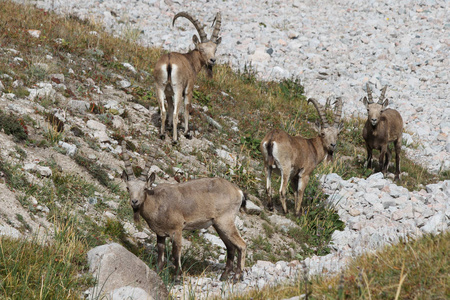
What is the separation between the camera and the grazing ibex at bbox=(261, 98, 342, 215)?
38.1 ft

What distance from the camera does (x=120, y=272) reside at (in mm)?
6762

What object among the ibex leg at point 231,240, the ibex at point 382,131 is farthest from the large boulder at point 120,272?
the ibex at point 382,131

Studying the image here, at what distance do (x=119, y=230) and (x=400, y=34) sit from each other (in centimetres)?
1938

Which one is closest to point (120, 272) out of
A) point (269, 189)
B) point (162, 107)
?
point (269, 189)

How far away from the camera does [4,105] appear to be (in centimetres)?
1073

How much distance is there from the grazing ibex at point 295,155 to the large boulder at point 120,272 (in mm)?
5271

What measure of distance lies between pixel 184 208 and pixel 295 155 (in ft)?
13.8

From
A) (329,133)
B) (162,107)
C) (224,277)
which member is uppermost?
(329,133)

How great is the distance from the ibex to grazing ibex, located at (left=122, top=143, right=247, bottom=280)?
7.86 metres

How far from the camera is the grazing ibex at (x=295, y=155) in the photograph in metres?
11.6

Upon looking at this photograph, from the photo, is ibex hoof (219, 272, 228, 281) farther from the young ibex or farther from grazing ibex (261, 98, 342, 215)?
the young ibex

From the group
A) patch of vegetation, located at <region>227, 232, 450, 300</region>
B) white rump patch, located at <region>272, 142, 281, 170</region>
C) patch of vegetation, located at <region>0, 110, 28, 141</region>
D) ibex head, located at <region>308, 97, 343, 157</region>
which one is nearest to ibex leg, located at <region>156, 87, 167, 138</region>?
white rump patch, located at <region>272, 142, 281, 170</region>

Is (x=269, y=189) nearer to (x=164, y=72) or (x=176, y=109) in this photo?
(x=176, y=109)

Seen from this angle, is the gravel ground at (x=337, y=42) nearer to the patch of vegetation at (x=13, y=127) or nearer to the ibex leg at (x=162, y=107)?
the ibex leg at (x=162, y=107)
